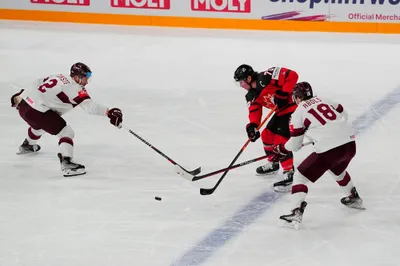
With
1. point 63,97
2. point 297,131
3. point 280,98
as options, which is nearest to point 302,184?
point 297,131

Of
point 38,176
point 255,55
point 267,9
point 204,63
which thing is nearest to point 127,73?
point 204,63

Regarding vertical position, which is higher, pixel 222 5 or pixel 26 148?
pixel 222 5

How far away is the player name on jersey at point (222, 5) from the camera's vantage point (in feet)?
31.3

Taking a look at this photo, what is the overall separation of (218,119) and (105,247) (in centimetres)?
256

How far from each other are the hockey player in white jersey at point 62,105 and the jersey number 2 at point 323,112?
1.50 meters

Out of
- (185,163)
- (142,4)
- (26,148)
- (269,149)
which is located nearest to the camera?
(269,149)

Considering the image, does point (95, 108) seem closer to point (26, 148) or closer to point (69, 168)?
point (69, 168)

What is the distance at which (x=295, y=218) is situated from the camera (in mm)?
4402

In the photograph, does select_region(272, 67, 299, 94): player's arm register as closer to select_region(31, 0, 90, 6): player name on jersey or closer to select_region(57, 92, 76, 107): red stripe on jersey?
select_region(57, 92, 76, 107): red stripe on jersey

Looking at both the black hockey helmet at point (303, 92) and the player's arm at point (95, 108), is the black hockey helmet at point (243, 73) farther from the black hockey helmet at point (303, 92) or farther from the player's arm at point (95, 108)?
the player's arm at point (95, 108)

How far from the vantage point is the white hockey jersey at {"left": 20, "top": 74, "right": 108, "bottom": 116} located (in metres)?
5.27

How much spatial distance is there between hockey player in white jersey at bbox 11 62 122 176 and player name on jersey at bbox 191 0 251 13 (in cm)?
448

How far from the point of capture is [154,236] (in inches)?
171

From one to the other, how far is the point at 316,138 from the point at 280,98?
2.35 feet
